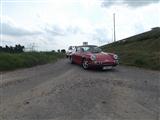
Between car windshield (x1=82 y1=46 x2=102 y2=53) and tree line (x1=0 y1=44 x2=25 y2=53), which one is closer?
car windshield (x1=82 y1=46 x2=102 y2=53)

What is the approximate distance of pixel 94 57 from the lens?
15578mm

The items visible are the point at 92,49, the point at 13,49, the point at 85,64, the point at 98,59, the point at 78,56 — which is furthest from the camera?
the point at 13,49

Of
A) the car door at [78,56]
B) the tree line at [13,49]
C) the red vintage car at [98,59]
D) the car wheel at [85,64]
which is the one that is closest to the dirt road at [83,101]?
the red vintage car at [98,59]

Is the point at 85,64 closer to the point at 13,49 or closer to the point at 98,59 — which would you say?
the point at 98,59

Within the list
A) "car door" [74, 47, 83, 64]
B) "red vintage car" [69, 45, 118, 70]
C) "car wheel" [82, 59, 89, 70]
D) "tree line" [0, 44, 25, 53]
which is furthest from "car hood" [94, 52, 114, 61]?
"tree line" [0, 44, 25, 53]

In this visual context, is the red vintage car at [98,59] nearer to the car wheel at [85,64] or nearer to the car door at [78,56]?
the car wheel at [85,64]

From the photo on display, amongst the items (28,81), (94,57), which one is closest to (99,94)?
(28,81)

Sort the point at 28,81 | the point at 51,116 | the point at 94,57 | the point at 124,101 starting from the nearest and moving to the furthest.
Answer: the point at 51,116
the point at 124,101
the point at 28,81
the point at 94,57

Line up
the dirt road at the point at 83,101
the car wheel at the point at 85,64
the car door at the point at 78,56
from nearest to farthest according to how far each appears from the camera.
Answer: the dirt road at the point at 83,101 → the car wheel at the point at 85,64 → the car door at the point at 78,56

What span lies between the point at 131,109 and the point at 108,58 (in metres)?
8.51

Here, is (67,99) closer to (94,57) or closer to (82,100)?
(82,100)

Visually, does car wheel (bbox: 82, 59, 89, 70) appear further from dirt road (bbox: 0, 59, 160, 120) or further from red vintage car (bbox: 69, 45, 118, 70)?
dirt road (bbox: 0, 59, 160, 120)

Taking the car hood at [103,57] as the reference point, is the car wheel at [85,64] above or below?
below

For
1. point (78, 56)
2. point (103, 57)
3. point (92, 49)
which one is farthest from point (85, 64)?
point (78, 56)
